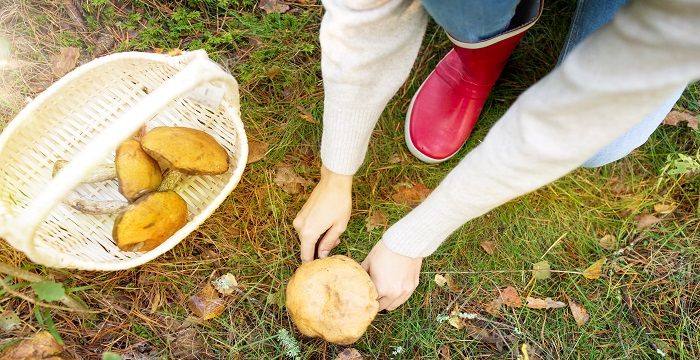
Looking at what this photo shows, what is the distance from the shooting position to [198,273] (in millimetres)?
2162

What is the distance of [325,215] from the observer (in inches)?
79.4

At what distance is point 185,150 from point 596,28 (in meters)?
1.44

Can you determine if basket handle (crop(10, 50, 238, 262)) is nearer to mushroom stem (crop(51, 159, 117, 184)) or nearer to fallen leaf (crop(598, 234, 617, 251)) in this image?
mushroom stem (crop(51, 159, 117, 184))

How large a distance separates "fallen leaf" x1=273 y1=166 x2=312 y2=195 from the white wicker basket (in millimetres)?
236

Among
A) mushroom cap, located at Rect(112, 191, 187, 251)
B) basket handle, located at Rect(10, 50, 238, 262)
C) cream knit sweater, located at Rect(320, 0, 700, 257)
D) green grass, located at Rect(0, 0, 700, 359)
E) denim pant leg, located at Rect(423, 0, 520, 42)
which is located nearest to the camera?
cream knit sweater, located at Rect(320, 0, 700, 257)

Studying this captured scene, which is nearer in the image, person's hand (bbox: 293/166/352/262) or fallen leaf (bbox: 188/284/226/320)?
person's hand (bbox: 293/166/352/262)

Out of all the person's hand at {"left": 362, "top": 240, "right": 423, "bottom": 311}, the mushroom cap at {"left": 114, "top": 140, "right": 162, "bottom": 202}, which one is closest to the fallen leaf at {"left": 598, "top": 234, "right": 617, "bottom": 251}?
the person's hand at {"left": 362, "top": 240, "right": 423, "bottom": 311}

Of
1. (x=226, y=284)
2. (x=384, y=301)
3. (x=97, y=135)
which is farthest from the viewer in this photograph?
(x=226, y=284)

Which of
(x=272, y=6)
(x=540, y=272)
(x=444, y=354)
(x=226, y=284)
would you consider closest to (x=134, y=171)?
(x=226, y=284)

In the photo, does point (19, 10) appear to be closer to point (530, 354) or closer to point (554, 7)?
point (554, 7)

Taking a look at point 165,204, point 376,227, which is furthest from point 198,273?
point 376,227

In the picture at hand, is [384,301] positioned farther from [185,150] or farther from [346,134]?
[185,150]

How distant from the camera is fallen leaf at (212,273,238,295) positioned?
2.13 meters

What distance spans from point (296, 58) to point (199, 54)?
2.90 feet
